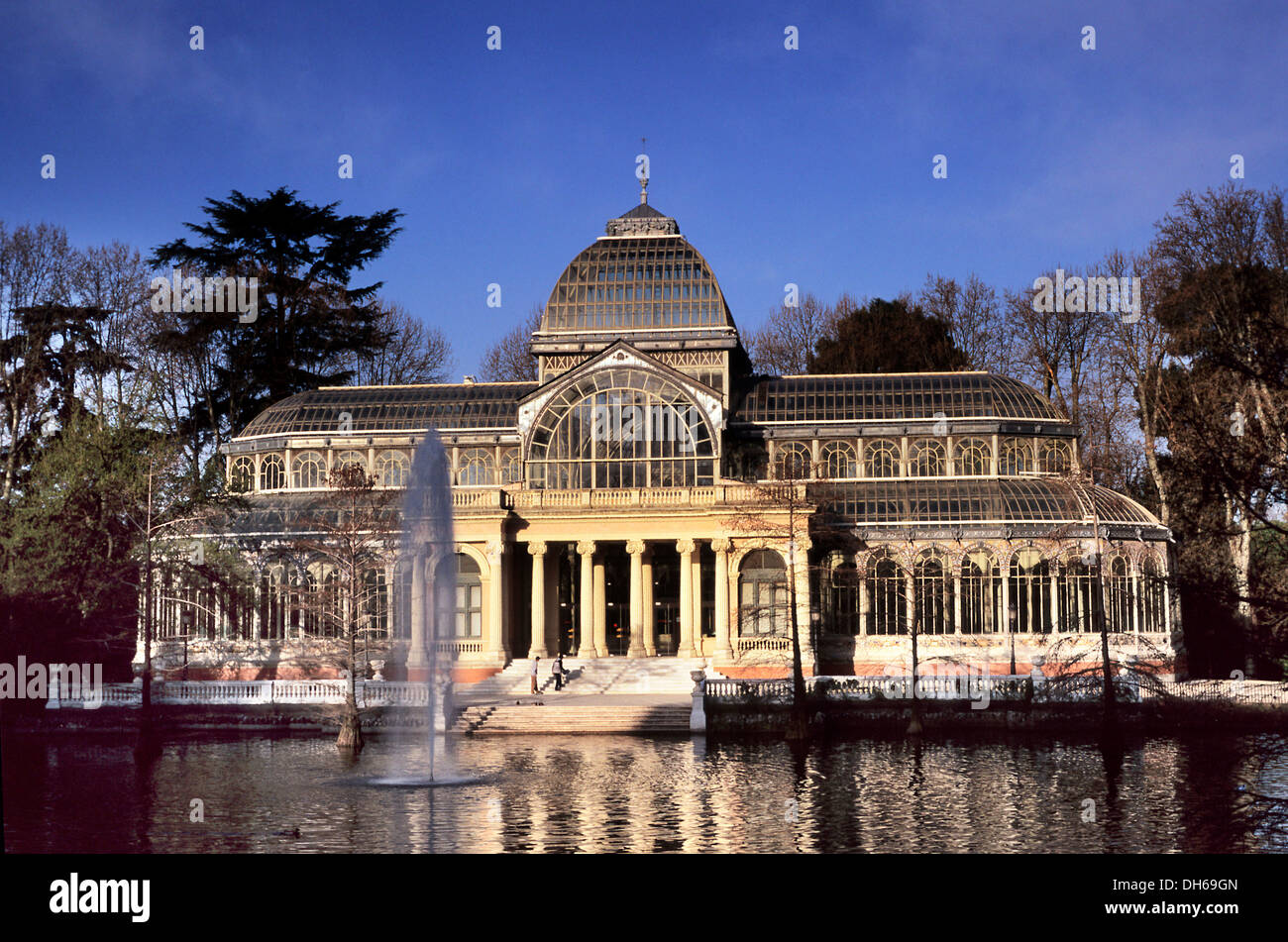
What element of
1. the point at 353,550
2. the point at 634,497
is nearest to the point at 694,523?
the point at 634,497

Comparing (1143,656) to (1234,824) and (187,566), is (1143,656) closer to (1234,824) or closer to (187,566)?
(1234,824)

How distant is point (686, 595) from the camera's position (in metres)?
60.8

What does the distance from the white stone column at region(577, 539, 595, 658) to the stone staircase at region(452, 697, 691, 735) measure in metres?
13.5

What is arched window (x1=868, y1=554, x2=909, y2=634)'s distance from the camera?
61.1 m

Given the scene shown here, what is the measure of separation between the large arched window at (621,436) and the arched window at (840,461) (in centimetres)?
705

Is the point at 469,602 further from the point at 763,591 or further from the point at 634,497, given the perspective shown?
the point at 763,591

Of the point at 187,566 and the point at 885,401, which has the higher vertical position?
the point at 885,401

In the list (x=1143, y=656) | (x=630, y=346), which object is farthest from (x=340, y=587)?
(x=1143, y=656)

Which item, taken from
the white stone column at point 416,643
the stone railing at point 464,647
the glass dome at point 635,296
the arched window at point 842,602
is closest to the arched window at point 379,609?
the white stone column at point 416,643

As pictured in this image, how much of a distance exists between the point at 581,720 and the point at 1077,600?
81.9 feet

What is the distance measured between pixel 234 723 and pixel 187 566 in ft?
20.9

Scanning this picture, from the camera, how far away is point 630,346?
62.3 m

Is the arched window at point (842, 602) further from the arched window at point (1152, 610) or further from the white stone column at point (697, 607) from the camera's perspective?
the arched window at point (1152, 610)
